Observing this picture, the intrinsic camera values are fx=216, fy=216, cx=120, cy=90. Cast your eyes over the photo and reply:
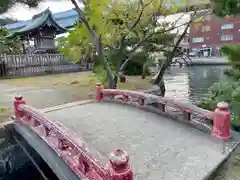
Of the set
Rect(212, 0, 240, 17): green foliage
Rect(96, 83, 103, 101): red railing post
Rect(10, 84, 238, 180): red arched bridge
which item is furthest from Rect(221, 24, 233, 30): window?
Rect(10, 84, 238, 180): red arched bridge

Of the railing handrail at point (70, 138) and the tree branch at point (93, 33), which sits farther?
the tree branch at point (93, 33)

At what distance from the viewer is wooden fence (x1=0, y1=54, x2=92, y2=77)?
12.7 m

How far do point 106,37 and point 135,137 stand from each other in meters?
5.16

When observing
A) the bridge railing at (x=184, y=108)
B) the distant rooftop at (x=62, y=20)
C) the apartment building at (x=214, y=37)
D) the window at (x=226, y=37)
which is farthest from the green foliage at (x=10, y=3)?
the window at (x=226, y=37)

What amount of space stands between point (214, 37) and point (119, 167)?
140 feet

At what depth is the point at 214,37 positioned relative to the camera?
39.4 m

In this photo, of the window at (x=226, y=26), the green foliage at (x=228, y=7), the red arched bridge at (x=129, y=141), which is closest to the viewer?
the red arched bridge at (x=129, y=141)

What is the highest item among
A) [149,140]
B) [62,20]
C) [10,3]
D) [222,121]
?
[62,20]

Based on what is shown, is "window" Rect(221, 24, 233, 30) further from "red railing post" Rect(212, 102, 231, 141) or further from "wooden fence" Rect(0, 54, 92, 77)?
"red railing post" Rect(212, 102, 231, 141)

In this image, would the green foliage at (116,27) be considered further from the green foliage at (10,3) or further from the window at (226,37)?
the window at (226,37)

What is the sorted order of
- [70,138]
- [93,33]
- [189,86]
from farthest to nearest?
[189,86], [93,33], [70,138]

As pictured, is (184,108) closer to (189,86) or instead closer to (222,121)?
(222,121)

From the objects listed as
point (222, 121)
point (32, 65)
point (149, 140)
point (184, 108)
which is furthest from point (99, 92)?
point (32, 65)

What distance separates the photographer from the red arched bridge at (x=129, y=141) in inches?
103
